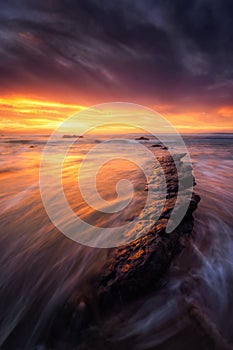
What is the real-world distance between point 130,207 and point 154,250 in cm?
159

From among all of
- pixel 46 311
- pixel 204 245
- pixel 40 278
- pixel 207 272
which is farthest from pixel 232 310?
pixel 40 278

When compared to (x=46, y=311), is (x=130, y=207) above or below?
above

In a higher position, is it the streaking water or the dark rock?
the dark rock

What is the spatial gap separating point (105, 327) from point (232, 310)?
4.28 feet

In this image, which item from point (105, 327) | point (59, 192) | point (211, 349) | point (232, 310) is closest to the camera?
point (211, 349)

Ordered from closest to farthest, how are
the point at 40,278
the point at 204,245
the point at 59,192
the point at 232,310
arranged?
the point at 232,310, the point at 40,278, the point at 204,245, the point at 59,192

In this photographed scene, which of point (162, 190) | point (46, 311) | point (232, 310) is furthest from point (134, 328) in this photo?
point (162, 190)

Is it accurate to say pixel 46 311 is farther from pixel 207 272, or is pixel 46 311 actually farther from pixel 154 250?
pixel 207 272

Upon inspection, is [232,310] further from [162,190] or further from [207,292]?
[162,190]

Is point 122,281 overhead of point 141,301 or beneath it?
overhead

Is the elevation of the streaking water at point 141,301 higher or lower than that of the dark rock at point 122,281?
lower

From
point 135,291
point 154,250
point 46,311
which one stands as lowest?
point 46,311

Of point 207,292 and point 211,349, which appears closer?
point 211,349

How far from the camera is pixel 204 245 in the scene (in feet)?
8.17
